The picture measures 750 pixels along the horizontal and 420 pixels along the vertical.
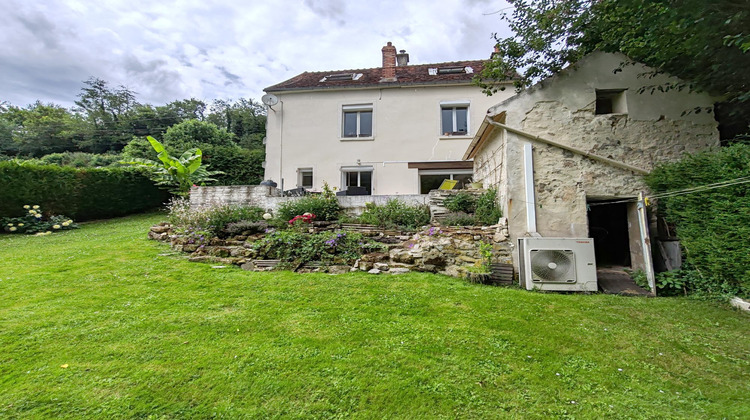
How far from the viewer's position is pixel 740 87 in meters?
4.92

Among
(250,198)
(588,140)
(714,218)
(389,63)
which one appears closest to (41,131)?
(250,198)

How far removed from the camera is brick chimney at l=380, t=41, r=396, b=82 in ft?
44.6

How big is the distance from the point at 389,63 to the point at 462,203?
1002 cm

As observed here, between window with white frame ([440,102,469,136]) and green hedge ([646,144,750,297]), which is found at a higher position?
window with white frame ([440,102,469,136])

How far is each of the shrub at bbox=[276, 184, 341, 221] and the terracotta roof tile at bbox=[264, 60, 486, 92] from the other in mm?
6928

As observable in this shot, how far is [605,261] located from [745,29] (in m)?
5.21

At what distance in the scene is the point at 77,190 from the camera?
A: 1127 centimetres

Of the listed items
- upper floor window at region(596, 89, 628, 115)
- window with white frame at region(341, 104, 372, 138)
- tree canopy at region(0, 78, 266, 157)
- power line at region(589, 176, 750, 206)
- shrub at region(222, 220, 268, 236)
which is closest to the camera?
power line at region(589, 176, 750, 206)

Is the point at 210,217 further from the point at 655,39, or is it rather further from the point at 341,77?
the point at 655,39

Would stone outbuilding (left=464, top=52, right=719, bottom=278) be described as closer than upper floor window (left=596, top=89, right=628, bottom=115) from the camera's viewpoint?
Yes

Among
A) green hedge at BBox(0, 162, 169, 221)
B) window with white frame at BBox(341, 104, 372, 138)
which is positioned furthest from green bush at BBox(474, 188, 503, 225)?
green hedge at BBox(0, 162, 169, 221)

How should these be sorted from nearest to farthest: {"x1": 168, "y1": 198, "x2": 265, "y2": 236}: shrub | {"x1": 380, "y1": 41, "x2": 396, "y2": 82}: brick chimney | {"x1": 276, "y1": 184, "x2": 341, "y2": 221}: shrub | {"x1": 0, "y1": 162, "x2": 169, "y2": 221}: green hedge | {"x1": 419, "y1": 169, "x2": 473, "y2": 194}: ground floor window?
1. {"x1": 168, "y1": 198, "x2": 265, "y2": 236}: shrub
2. {"x1": 276, "y1": 184, "x2": 341, "y2": 221}: shrub
3. {"x1": 0, "y1": 162, "x2": 169, "y2": 221}: green hedge
4. {"x1": 419, "y1": 169, "x2": 473, "y2": 194}: ground floor window
5. {"x1": 380, "y1": 41, "x2": 396, "y2": 82}: brick chimney

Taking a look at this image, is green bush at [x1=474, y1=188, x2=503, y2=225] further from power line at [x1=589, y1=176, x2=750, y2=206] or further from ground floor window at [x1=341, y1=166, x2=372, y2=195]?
ground floor window at [x1=341, y1=166, x2=372, y2=195]

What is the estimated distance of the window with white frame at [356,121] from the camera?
1326cm
